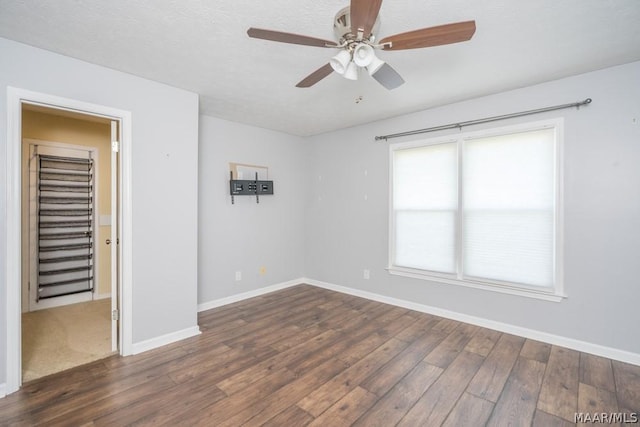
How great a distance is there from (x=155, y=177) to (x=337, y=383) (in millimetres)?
2540

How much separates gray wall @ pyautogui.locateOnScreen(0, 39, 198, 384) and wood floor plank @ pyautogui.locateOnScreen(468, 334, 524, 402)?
2.80m

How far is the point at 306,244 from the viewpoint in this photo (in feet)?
17.0

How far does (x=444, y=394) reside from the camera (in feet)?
6.96

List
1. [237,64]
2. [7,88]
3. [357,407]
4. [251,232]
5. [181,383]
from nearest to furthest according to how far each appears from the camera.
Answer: [357,407] → [7,88] → [181,383] → [237,64] → [251,232]

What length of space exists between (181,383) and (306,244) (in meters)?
3.16

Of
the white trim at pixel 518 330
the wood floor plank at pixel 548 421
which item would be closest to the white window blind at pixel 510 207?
the white trim at pixel 518 330

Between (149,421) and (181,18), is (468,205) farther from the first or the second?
(149,421)

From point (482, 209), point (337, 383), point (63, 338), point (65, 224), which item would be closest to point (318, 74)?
point (337, 383)

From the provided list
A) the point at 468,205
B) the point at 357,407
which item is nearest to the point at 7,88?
the point at 357,407

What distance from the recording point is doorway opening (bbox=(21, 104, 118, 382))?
369cm

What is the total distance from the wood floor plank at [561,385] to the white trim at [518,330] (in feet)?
0.33

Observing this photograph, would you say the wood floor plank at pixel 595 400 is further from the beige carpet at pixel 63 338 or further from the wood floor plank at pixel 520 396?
the beige carpet at pixel 63 338

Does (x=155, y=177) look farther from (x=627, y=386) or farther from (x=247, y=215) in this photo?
(x=627, y=386)

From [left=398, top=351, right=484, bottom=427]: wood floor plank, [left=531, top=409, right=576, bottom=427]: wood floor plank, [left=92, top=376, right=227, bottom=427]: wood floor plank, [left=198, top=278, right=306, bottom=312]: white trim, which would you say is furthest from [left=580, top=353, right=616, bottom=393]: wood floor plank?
[left=198, top=278, right=306, bottom=312]: white trim
